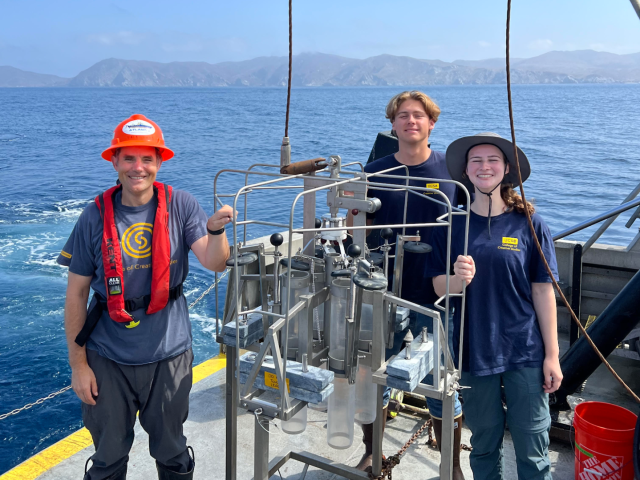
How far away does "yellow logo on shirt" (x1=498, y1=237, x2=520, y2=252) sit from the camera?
2504mm

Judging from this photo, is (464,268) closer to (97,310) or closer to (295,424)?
(295,424)

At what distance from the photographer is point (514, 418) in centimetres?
259

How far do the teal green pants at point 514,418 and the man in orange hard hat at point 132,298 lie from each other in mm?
1319

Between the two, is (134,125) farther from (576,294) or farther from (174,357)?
(576,294)

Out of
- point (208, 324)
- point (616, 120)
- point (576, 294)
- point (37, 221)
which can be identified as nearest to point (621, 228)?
point (208, 324)

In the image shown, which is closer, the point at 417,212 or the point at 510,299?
the point at 510,299

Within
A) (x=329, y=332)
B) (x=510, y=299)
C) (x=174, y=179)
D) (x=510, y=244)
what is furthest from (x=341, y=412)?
(x=174, y=179)

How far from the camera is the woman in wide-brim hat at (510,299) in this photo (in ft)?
8.28

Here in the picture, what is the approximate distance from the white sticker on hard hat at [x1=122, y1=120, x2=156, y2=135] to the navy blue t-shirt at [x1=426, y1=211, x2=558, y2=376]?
57.5 inches

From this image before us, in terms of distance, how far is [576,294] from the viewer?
174 inches

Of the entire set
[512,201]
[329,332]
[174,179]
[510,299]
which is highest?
[512,201]

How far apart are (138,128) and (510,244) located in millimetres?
1687

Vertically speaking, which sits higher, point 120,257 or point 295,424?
point 120,257

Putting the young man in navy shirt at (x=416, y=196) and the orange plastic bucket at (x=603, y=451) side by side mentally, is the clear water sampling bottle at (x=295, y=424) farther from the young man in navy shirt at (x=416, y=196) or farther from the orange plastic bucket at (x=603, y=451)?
the orange plastic bucket at (x=603, y=451)
